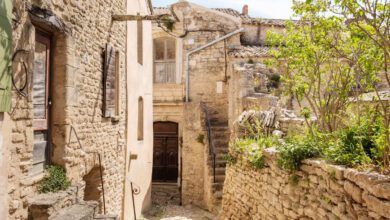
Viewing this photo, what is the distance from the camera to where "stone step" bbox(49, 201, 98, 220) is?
423cm

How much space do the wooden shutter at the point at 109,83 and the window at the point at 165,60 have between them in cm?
716

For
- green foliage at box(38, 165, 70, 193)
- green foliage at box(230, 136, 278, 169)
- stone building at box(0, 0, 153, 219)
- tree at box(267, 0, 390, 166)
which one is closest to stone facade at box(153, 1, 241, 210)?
stone building at box(0, 0, 153, 219)

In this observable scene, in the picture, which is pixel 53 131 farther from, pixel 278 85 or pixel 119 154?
pixel 278 85

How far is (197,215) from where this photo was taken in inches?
426

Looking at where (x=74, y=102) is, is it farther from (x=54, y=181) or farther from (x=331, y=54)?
(x=331, y=54)

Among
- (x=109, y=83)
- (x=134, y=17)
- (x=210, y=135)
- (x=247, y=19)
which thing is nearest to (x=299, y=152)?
(x=109, y=83)

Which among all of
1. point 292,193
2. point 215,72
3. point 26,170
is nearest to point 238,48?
point 215,72

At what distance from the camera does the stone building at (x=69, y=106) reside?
3.65 metres

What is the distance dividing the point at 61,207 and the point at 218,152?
25.2 feet

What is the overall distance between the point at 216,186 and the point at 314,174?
6.45 metres

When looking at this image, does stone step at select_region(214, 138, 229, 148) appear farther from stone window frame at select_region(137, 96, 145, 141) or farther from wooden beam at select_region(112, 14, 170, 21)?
wooden beam at select_region(112, 14, 170, 21)

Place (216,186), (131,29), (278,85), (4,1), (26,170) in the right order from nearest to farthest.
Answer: (4,1), (26,170), (131,29), (216,186), (278,85)

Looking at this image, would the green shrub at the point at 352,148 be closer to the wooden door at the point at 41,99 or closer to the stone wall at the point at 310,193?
the stone wall at the point at 310,193

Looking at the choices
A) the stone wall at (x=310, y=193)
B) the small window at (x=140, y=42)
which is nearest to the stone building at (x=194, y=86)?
the small window at (x=140, y=42)
